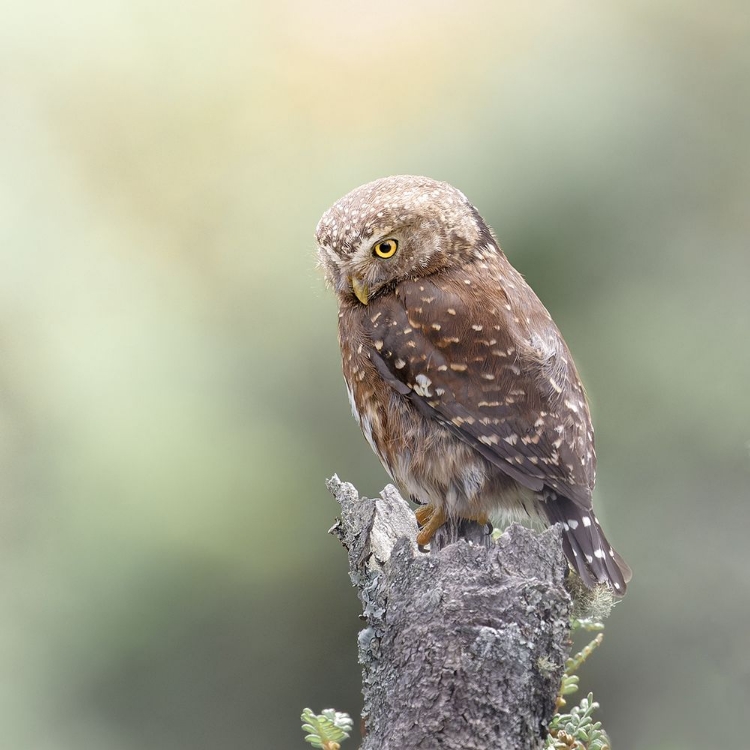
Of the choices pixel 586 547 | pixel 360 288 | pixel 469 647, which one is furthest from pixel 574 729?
pixel 360 288

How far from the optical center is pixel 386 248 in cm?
301

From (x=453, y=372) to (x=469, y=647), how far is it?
1181mm

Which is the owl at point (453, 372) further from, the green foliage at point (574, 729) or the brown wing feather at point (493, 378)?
the green foliage at point (574, 729)

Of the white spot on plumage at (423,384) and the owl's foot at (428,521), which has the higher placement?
the white spot on plumage at (423,384)

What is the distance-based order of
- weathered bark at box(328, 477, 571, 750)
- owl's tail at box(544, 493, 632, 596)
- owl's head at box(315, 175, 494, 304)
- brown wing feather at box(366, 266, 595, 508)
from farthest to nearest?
owl's head at box(315, 175, 494, 304), brown wing feather at box(366, 266, 595, 508), owl's tail at box(544, 493, 632, 596), weathered bark at box(328, 477, 571, 750)

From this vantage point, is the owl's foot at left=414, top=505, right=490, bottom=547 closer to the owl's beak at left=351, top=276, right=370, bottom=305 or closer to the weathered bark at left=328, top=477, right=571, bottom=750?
the owl's beak at left=351, top=276, right=370, bottom=305

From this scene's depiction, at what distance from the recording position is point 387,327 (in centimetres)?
295

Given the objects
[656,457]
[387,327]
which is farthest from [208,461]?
[656,457]

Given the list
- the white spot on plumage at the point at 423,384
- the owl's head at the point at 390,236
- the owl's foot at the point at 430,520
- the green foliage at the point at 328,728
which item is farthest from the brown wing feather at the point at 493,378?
the green foliage at the point at 328,728

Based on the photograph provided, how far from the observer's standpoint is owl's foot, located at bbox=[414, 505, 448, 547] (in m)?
2.99

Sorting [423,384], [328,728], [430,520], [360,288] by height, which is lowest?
[328,728]

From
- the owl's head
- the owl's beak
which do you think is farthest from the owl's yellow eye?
the owl's beak

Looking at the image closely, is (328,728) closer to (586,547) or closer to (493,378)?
Result: (586,547)

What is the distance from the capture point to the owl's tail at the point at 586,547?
2631mm
